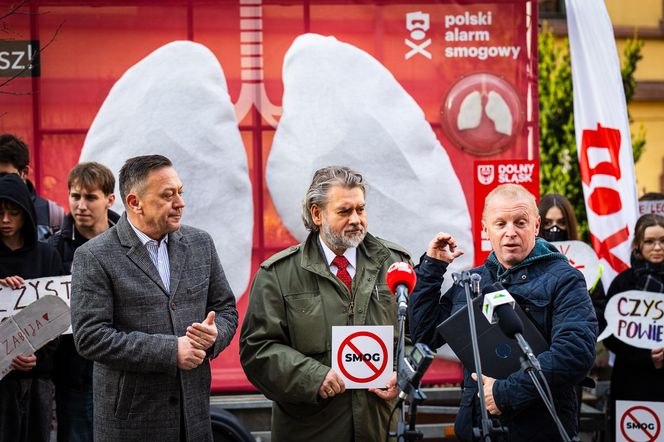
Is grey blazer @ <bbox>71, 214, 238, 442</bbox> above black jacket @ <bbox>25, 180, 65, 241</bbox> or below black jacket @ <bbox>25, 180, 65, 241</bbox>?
below

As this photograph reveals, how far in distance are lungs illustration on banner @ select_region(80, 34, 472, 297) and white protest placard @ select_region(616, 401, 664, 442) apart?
1525 mm

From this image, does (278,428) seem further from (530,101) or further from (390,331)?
(530,101)

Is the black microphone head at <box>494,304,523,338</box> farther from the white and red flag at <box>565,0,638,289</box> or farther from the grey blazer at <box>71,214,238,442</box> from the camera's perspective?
the white and red flag at <box>565,0,638,289</box>

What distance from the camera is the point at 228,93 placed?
19.3 feet

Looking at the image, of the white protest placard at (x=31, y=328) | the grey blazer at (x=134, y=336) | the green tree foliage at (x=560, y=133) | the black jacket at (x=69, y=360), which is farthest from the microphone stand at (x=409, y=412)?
the green tree foliage at (x=560, y=133)

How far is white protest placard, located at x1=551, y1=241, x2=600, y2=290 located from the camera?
580 centimetres

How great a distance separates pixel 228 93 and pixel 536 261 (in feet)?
9.20

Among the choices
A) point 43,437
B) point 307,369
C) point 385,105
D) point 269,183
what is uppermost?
point 385,105

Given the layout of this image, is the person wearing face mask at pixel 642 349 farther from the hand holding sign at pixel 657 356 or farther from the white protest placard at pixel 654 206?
the white protest placard at pixel 654 206

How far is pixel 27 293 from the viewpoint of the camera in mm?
4801

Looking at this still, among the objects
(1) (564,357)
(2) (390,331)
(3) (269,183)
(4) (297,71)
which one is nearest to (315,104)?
(4) (297,71)

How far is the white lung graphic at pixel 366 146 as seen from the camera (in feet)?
19.2

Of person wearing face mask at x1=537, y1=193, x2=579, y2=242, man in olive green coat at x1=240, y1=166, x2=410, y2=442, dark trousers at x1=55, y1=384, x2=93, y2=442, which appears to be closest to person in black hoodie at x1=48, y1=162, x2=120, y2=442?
dark trousers at x1=55, y1=384, x2=93, y2=442

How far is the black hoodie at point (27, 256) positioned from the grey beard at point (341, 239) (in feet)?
5.91
